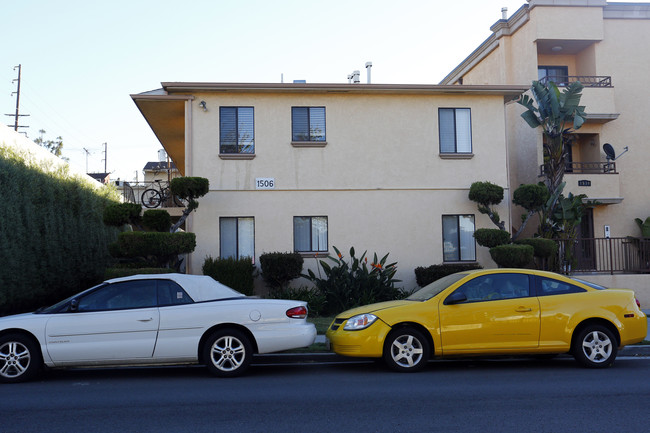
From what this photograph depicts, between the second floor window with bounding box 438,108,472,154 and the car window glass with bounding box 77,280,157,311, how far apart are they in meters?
11.5

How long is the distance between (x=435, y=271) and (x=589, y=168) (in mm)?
8723

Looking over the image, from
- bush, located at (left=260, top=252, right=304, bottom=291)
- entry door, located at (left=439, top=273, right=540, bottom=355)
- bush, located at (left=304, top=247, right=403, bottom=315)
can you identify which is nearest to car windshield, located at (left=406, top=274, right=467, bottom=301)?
entry door, located at (left=439, top=273, right=540, bottom=355)

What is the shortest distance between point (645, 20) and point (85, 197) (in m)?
20.1

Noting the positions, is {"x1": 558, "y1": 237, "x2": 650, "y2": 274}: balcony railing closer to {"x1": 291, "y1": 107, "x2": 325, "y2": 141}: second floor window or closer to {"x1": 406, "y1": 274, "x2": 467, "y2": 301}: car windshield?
{"x1": 291, "y1": 107, "x2": 325, "y2": 141}: second floor window

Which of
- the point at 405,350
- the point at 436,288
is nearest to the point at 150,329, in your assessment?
the point at 405,350

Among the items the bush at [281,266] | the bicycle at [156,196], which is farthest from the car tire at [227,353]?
the bicycle at [156,196]

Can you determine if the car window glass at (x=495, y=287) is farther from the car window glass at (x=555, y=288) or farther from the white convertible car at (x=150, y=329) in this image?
the white convertible car at (x=150, y=329)

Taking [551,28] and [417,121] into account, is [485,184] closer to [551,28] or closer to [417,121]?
[417,121]

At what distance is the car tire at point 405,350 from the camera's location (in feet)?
29.7

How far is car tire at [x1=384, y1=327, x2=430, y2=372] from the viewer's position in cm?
904

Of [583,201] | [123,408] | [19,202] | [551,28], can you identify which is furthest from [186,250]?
[551,28]

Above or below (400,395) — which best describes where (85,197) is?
above

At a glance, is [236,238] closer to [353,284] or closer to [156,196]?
[353,284]

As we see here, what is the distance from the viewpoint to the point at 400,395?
7.58m
